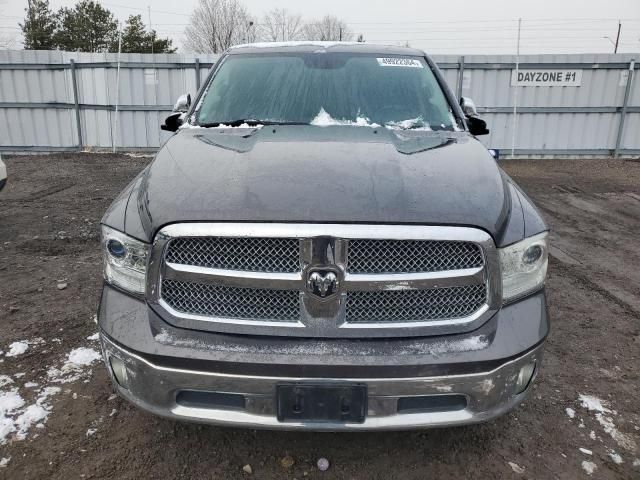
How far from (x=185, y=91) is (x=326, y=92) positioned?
29.8 ft

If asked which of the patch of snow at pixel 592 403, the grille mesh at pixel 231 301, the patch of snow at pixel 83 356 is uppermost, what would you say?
the grille mesh at pixel 231 301

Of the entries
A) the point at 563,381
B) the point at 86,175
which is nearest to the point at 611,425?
the point at 563,381

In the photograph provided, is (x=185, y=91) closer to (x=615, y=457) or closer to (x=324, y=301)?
(x=324, y=301)

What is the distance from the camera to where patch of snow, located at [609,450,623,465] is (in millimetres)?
2372

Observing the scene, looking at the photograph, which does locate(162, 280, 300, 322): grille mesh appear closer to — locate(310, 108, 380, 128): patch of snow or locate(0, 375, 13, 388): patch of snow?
locate(310, 108, 380, 128): patch of snow

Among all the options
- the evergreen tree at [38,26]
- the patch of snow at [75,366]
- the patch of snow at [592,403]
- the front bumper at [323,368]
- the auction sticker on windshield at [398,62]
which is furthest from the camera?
the evergreen tree at [38,26]

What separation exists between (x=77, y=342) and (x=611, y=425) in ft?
10.5

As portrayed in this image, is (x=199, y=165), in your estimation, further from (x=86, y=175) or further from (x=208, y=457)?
(x=86, y=175)

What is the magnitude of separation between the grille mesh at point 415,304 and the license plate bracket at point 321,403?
270mm

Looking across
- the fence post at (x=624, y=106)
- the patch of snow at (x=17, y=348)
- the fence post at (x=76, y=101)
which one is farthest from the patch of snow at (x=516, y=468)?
the fence post at (x=76, y=101)

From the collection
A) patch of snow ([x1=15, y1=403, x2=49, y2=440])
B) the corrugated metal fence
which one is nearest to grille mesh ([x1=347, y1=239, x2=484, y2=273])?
patch of snow ([x1=15, y1=403, x2=49, y2=440])

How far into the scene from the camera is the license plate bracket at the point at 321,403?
6.13ft

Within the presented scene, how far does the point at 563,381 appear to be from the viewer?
3.03 m

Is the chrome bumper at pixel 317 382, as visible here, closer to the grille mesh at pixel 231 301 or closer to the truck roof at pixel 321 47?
the grille mesh at pixel 231 301
